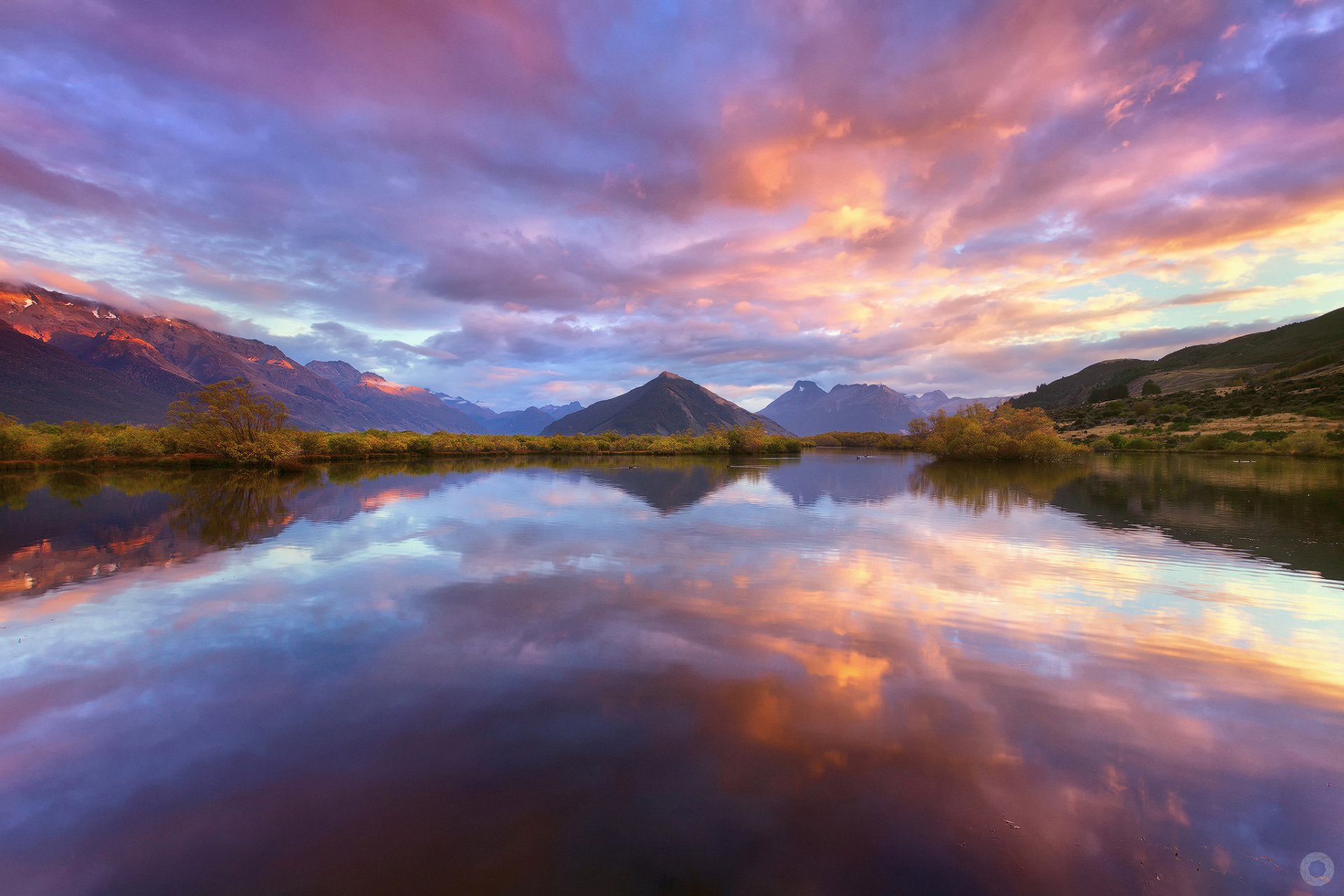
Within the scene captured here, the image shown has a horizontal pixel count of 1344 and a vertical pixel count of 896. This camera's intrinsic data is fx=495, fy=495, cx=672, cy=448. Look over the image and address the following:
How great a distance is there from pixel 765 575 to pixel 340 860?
8915mm

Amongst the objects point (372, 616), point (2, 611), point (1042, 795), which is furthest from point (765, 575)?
point (2, 611)

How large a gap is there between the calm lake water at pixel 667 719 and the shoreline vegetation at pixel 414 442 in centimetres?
3358

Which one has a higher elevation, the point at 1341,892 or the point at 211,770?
the point at 211,770

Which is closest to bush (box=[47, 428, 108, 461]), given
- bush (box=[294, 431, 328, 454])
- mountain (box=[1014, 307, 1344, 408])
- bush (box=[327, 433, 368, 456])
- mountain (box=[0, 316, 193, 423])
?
bush (box=[294, 431, 328, 454])

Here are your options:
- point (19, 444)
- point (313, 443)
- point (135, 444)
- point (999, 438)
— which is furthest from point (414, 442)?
point (999, 438)

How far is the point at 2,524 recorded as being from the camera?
53.7 ft

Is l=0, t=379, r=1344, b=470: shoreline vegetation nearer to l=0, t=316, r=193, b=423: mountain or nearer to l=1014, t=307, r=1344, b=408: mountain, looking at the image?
l=1014, t=307, r=1344, b=408: mountain

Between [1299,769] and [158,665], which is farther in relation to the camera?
[158,665]

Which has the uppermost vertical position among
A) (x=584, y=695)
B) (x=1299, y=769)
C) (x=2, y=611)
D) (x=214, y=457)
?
(x=214, y=457)

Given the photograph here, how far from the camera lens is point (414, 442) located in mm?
60156

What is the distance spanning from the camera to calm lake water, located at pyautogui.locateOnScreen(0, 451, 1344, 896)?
12.2 feet

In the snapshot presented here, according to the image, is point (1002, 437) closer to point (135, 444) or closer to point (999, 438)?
point (999, 438)

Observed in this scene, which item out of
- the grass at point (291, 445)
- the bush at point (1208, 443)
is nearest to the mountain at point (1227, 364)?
the bush at point (1208, 443)

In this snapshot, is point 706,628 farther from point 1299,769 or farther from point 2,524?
point 2,524
